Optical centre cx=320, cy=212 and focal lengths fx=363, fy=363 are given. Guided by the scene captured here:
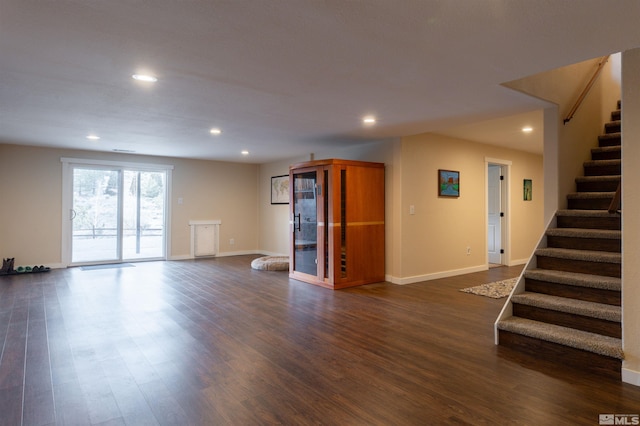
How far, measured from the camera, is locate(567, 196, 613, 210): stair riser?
144 inches

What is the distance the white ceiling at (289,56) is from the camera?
1.96m

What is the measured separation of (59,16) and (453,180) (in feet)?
18.5

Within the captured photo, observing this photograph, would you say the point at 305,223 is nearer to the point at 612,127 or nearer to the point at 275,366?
the point at 275,366

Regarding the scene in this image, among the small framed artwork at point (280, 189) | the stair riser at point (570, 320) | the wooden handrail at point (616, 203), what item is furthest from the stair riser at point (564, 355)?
the small framed artwork at point (280, 189)

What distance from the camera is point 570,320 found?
2.90 meters

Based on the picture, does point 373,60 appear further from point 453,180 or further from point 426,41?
point 453,180

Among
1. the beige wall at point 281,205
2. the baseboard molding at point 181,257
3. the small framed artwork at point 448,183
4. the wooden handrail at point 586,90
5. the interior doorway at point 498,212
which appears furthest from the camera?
the baseboard molding at point 181,257

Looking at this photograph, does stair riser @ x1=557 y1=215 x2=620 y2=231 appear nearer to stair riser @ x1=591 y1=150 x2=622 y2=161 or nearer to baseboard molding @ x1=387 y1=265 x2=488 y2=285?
stair riser @ x1=591 y1=150 x2=622 y2=161

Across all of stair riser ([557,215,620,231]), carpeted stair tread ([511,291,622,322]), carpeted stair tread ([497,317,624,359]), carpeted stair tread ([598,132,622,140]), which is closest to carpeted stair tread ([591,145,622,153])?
carpeted stair tread ([598,132,622,140])

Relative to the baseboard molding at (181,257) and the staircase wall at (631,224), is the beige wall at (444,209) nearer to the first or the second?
the staircase wall at (631,224)

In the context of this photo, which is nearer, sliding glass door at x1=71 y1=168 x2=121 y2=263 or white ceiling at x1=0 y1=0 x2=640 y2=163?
white ceiling at x1=0 y1=0 x2=640 y2=163

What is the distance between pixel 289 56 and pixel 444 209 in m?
4.34

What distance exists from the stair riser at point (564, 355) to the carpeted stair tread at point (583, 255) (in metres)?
0.88

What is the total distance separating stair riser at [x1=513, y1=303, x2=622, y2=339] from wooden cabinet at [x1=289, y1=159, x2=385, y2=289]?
2525mm
